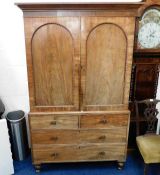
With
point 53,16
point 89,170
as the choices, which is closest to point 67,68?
point 53,16

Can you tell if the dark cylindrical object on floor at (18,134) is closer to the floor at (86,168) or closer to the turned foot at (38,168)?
the floor at (86,168)

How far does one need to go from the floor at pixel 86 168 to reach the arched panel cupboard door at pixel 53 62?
78 cm

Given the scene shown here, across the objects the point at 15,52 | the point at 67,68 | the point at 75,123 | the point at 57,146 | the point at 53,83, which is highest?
the point at 15,52

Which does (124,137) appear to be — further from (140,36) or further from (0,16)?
(0,16)

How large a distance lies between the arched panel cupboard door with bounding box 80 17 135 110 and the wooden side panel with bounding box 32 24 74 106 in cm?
14

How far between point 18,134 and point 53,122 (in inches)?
22.8

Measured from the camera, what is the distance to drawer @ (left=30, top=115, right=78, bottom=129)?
197cm

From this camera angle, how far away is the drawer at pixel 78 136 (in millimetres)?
2025

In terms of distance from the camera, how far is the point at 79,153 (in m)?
2.11

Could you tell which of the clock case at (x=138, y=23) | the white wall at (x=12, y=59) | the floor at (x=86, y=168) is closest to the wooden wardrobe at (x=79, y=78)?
the floor at (x=86, y=168)

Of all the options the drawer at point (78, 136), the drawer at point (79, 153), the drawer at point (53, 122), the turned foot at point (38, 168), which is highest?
the drawer at point (53, 122)

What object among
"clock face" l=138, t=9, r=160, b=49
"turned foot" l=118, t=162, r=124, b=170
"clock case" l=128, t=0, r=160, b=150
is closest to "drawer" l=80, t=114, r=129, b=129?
"clock case" l=128, t=0, r=160, b=150

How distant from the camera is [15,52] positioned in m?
2.20

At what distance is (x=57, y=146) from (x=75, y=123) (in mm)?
329
